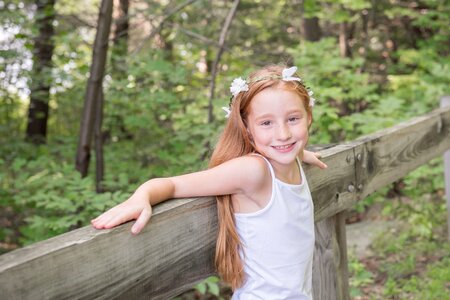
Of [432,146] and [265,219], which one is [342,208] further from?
[432,146]

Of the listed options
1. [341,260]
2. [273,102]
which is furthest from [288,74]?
[341,260]

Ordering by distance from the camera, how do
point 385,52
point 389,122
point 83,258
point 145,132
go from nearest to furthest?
point 83,258, point 389,122, point 145,132, point 385,52

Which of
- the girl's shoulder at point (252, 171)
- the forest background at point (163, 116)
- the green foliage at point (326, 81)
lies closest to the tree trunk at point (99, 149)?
the forest background at point (163, 116)

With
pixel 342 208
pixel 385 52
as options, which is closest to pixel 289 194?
pixel 342 208

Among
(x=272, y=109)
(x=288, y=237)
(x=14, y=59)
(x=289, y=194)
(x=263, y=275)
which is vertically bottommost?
(x=263, y=275)

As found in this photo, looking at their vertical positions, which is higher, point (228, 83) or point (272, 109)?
point (228, 83)

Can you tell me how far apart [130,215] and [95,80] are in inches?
127

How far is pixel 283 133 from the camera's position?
5.11ft

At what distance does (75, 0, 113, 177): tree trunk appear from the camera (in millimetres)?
4223

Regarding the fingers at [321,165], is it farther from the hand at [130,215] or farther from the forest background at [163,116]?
the forest background at [163,116]

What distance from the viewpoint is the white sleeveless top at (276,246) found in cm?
155

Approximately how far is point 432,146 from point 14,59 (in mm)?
3605

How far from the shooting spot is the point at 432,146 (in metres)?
3.13

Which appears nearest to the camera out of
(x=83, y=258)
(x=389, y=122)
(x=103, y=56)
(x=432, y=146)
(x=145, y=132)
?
(x=83, y=258)
